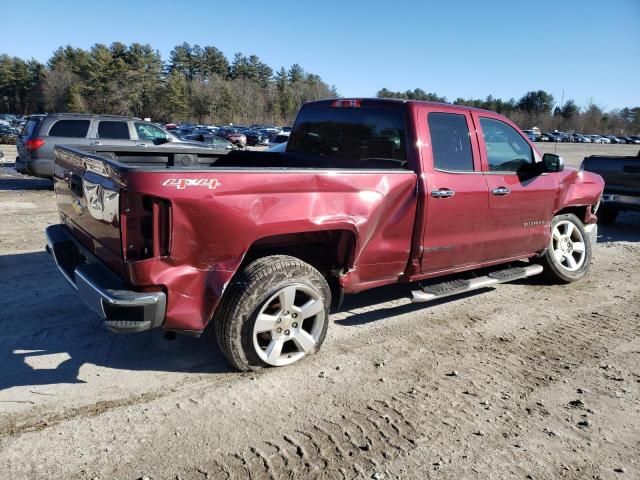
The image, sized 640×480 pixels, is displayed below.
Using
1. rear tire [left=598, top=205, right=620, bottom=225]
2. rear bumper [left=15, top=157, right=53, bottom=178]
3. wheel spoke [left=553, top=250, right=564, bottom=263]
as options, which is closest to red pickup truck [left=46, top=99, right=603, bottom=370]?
wheel spoke [left=553, top=250, right=564, bottom=263]

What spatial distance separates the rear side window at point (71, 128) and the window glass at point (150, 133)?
1232 millimetres

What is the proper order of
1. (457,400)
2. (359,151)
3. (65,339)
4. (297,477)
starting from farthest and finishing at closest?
(359,151), (65,339), (457,400), (297,477)

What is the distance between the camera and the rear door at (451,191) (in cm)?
413

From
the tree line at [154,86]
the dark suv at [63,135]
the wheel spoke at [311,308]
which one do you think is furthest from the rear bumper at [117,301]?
the tree line at [154,86]

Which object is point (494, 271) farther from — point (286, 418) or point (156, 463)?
point (156, 463)

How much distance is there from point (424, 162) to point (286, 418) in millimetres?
2302

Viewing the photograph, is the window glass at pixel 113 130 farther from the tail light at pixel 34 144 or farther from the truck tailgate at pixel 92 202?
the truck tailgate at pixel 92 202

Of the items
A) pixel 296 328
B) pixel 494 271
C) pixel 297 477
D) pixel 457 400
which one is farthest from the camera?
pixel 494 271

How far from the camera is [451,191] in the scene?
13.8 ft

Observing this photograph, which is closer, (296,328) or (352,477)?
→ (352,477)

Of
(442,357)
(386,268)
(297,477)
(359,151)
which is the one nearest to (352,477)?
(297,477)

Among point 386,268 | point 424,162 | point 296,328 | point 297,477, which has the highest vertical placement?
point 424,162

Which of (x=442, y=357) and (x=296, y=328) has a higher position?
(x=296, y=328)

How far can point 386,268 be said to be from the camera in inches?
159
